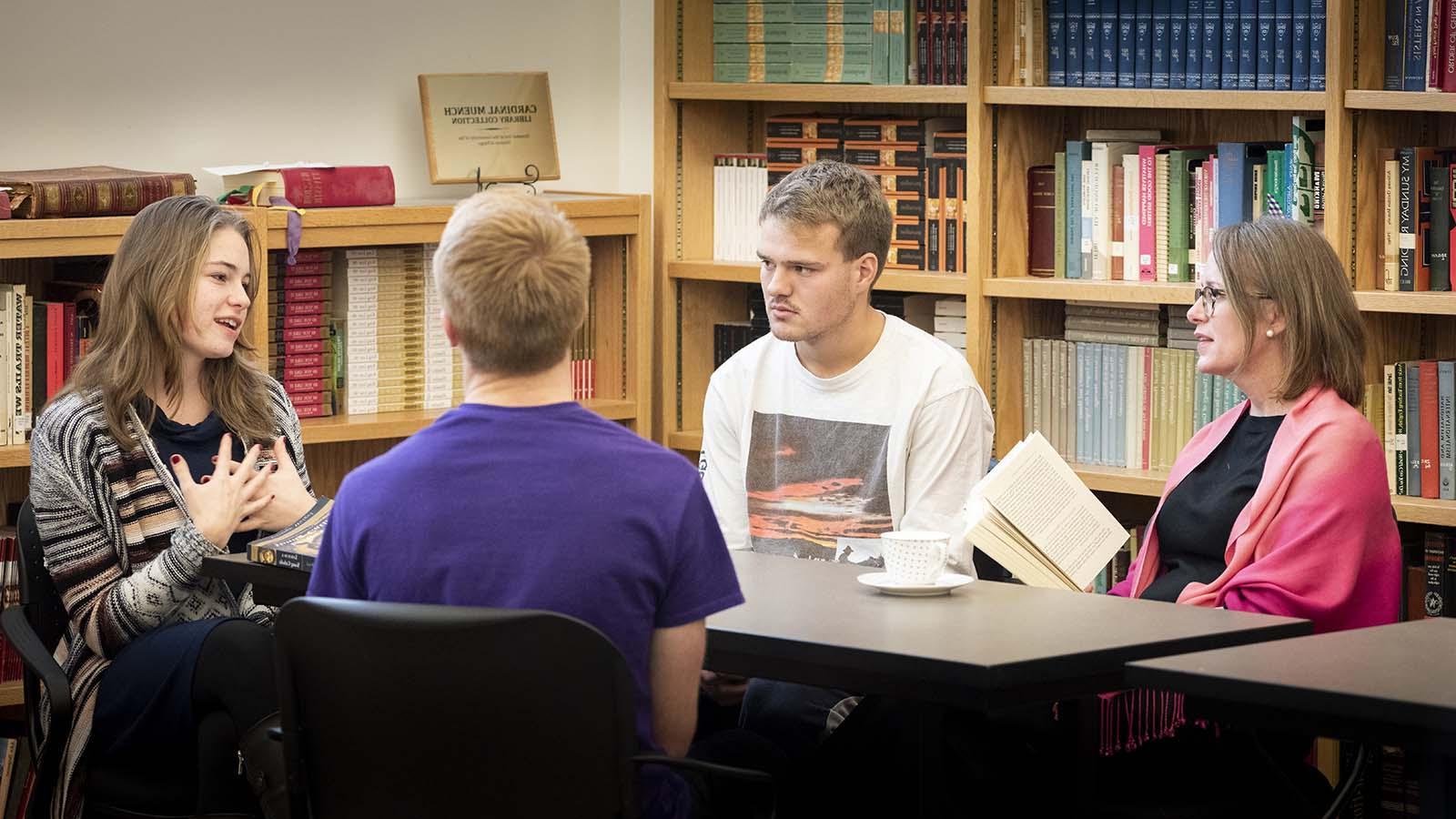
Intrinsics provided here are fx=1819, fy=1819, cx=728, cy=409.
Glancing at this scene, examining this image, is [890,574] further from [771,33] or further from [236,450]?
[771,33]

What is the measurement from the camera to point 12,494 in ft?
12.4

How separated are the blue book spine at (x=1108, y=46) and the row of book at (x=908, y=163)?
0.33 m

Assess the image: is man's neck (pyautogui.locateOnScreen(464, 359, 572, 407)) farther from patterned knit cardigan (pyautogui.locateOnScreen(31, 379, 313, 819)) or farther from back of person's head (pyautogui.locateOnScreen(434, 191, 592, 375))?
patterned knit cardigan (pyautogui.locateOnScreen(31, 379, 313, 819))

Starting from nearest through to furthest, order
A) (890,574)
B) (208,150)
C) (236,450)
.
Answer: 1. (890,574)
2. (236,450)
3. (208,150)

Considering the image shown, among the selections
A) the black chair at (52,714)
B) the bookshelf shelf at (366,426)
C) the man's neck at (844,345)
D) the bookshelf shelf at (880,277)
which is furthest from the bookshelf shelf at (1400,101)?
the black chair at (52,714)

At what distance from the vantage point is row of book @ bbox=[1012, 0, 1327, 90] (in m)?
3.50

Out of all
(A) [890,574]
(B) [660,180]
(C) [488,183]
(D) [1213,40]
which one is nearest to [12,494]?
(C) [488,183]

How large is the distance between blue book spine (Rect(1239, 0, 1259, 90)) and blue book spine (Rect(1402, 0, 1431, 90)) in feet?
1.00

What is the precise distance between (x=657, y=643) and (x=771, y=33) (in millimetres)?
2551

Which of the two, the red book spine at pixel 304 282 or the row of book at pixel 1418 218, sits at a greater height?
the row of book at pixel 1418 218

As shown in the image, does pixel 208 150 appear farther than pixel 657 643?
Yes

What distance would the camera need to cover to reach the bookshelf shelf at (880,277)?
3902 millimetres

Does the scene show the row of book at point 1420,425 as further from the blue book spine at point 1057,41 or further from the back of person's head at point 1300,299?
the blue book spine at point 1057,41

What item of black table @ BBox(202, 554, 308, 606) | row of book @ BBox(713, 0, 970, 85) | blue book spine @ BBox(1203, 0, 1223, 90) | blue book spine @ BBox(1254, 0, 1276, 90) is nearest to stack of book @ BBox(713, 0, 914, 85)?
row of book @ BBox(713, 0, 970, 85)
